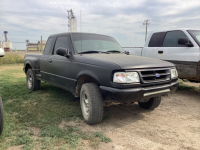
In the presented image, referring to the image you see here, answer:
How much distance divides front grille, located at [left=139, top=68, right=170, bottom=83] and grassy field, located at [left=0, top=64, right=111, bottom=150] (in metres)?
1.23

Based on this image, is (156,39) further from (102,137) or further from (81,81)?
(102,137)

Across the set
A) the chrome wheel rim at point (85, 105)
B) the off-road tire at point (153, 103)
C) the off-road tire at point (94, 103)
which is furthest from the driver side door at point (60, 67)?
the off-road tire at point (153, 103)

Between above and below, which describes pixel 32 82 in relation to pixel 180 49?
below

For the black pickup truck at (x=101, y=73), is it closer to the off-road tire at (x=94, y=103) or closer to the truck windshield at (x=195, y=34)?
the off-road tire at (x=94, y=103)

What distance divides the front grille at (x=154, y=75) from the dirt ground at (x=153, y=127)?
95 cm

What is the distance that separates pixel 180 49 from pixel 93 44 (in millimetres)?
2966

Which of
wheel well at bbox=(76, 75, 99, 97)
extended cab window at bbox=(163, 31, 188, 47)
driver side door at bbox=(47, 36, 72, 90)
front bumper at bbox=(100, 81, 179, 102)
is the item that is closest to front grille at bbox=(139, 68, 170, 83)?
front bumper at bbox=(100, 81, 179, 102)

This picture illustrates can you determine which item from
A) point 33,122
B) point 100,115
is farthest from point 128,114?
point 33,122

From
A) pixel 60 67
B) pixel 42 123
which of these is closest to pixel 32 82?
pixel 60 67

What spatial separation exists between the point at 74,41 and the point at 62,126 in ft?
6.38

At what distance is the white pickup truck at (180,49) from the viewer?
505 cm

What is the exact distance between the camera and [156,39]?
6309 millimetres

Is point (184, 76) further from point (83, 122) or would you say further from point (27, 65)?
point (27, 65)

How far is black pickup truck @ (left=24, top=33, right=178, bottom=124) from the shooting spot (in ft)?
9.48
